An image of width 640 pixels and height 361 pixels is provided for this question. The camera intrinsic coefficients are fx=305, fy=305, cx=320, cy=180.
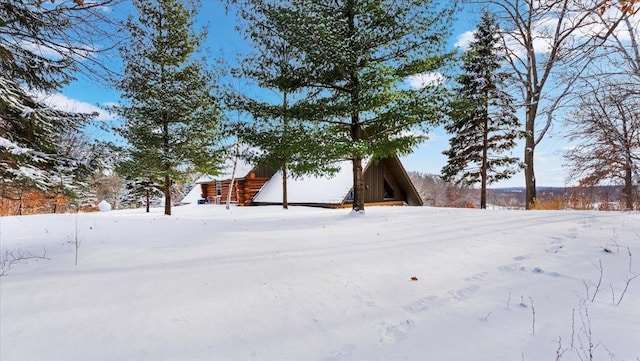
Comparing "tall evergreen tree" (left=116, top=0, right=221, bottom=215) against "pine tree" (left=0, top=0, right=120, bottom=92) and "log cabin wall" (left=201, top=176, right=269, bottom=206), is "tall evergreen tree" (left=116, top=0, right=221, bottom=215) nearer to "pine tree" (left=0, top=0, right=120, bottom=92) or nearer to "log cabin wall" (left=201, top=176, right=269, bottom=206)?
"pine tree" (left=0, top=0, right=120, bottom=92)

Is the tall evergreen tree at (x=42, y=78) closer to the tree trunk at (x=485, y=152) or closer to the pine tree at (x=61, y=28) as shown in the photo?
the pine tree at (x=61, y=28)

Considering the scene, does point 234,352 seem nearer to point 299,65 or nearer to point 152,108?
point 299,65

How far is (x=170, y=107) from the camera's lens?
43.8 ft

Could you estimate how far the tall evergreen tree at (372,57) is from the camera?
27.3 ft

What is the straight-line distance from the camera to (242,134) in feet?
30.5

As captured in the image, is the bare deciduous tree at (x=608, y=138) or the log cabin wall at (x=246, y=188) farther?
the log cabin wall at (x=246, y=188)

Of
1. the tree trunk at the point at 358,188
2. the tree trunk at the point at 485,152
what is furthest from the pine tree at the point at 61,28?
the tree trunk at the point at 485,152

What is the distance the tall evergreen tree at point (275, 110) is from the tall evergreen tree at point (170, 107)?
15.0 ft

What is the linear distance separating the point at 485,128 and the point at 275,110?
1329 centimetres

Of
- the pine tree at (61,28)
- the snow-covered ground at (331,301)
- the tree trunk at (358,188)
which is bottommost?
the snow-covered ground at (331,301)

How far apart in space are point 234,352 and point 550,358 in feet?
6.68

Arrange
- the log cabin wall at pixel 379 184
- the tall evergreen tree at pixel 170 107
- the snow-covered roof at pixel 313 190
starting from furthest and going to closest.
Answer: the log cabin wall at pixel 379 184, the snow-covered roof at pixel 313 190, the tall evergreen tree at pixel 170 107

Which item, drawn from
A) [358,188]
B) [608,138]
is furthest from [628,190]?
[358,188]

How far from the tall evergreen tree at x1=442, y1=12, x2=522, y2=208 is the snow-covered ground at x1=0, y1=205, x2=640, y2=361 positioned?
13.7m
